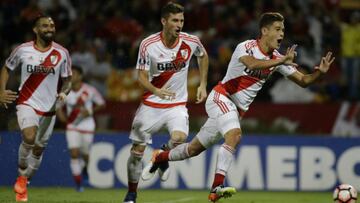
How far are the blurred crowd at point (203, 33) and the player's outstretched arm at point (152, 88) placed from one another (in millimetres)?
7411

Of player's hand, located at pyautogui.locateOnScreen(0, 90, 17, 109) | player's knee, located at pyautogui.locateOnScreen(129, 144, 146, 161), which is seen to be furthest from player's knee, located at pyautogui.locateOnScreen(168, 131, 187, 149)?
player's hand, located at pyautogui.locateOnScreen(0, 90, 17, 109)

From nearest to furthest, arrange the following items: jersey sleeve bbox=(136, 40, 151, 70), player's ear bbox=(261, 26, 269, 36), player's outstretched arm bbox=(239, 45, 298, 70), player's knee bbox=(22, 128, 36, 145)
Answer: player's outstretched arm bbox=(239, 45, 298, 70), player's ear bbox=(261, 26, 269, 36), jersey sleeve bbox=(136, 40, 151, 70), player's knee bbox=(22, 128, 36, 145)

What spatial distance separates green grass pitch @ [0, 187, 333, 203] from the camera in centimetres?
1445

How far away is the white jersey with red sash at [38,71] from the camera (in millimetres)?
13922

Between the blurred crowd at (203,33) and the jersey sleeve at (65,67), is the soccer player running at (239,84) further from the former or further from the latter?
the blurred crowd at (203,33)

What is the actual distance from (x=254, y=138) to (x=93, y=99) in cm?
323

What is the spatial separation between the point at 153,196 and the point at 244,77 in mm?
4248

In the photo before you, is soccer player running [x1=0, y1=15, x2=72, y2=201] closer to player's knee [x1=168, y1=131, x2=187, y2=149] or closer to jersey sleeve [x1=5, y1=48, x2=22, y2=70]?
jersey sleeve [x1=5, y1=48, x2=22, y2=70]

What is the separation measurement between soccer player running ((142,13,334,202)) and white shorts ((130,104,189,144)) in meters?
0.30

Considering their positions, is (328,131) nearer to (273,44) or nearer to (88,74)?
(88,74)

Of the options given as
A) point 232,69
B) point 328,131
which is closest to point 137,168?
point 232,69

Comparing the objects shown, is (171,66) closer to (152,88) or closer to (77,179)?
(152,88)

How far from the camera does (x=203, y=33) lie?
2167 centimetres

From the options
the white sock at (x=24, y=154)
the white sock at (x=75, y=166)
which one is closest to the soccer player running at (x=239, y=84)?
the white sock at (x=24, y=154)
